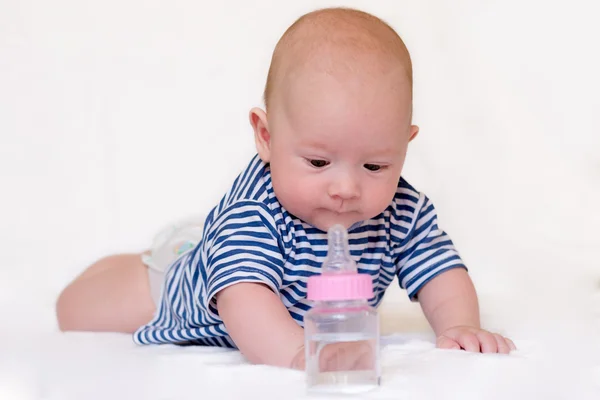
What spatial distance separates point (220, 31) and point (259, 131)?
4.25 ft

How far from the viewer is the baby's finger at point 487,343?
5.11 ft

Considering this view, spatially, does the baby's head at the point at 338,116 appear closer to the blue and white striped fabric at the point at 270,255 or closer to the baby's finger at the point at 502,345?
the blue and white striped fabric at the point at 270,255

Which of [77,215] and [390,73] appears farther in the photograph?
[77,215]

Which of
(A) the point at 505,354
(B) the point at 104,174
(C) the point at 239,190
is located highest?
(B) the point at 104,174

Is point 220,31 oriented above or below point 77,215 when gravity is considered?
above

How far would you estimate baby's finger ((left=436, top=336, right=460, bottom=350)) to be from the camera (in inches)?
61.9

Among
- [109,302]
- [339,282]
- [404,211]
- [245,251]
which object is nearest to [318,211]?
[245,251]

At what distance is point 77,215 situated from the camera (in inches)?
108

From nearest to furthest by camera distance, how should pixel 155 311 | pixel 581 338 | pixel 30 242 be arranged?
pixel 581 338, pixel 155 311, pixel 30 242

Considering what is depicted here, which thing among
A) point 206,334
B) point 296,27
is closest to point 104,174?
point 206,334

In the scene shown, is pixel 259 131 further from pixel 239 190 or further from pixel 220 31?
pixel 220 31

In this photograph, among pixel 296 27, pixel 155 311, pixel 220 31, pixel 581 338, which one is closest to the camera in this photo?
pixel 296 27

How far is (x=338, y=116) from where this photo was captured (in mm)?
1469

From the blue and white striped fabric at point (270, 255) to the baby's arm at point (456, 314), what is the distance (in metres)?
0.02
